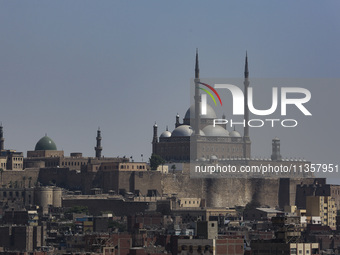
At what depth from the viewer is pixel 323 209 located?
488 ft

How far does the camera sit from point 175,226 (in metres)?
130

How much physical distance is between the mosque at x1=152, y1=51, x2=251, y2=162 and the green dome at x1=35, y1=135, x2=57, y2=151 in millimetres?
10457

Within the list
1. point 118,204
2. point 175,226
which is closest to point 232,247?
point 175,226

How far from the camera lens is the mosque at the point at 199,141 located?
179500 millimetres

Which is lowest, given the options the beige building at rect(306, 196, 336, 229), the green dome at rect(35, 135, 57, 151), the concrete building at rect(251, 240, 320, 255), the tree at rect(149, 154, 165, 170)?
the concrete building at rect(251, 240, 320, 255)

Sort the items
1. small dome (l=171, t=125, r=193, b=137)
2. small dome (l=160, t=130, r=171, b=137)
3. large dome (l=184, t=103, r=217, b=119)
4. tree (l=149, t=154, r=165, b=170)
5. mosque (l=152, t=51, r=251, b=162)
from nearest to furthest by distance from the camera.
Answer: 1. tree (l=149, t=154, r=165, b=170)
2. mosque (l=152, t=51, r=251, b=162)
3. small dome (l=171, t=125, r=193, b=137)
4. large dome (l=184, t=103, r=217, b=119)
5. small dome (l=160, t=130, r=171, b=137)

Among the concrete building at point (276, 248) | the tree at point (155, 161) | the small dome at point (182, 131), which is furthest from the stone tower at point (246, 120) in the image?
the concrete building at point (276, 248)

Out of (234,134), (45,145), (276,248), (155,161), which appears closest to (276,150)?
(234,134)

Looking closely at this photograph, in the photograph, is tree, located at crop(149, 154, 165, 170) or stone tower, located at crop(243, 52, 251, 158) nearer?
stone tower, located at crop(243, 52, 251, 158)

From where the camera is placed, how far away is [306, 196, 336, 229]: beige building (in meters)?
148

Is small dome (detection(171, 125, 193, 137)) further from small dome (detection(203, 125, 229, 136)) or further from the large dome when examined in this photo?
small dome (detection(203, 125, 229, 136))

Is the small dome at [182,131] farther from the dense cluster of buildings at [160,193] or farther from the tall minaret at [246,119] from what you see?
the tall minaret at [246,119]

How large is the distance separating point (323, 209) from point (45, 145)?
40.9 meters

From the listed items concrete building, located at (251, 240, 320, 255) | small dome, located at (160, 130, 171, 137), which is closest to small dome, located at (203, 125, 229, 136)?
small dome, located at (160, 130, 171, 137)
